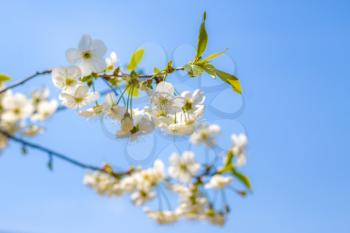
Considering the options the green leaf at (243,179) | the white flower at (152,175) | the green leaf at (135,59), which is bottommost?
the green leaf at (243,179)

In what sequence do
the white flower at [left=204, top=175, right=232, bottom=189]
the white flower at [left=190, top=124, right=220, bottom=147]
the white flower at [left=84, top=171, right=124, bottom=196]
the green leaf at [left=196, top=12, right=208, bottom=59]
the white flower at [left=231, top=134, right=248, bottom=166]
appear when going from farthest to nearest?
the white flower at [left=84, top=171, right=124, bottom=196] < the white flower at [left=204, top=175, right=232, bottom=189] < the white flower at [left=190, top=124, right=220, bottom=147] < the white flower at [left=231, top=134, right=248, bottom=166] < the green leaf at [left=196, top=12, right=208, bottom=59]

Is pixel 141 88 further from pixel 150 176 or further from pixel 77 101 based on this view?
pixel 150 176

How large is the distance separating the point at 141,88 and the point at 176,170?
1.55 meters

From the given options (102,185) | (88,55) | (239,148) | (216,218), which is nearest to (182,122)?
(88,55)

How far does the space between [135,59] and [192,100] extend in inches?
6.9

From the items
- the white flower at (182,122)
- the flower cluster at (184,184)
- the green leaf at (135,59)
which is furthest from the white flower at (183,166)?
the green leaf at (135,59)

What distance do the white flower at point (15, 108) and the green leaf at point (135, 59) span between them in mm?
865

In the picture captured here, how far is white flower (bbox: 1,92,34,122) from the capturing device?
5.25ft

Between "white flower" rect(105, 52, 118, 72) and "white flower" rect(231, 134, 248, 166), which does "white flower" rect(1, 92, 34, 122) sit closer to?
"white flower" rect(105, 52, 118, 72)

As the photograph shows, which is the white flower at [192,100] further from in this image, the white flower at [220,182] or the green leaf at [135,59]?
the white flower at [220,182]

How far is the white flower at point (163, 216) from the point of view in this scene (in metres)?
3.08

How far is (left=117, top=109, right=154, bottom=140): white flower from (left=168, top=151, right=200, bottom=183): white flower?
1170mm

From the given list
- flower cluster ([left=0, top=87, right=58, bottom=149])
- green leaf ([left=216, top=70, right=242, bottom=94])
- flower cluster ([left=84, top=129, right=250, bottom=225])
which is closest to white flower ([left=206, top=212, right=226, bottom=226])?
flower cluster ([left=84, top=129, right=250, bottom=225])

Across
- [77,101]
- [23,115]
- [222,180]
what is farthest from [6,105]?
[222,180]
